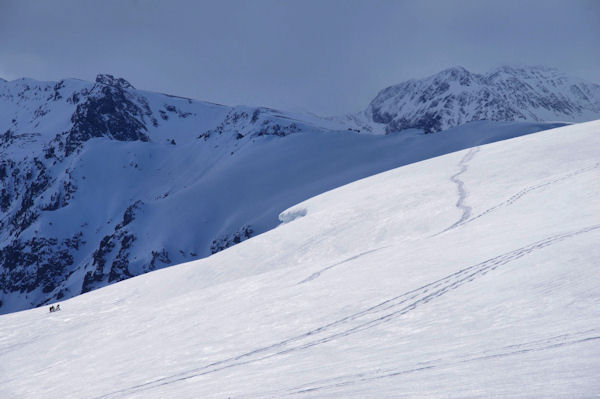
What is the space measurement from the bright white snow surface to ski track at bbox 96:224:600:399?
0.05 m

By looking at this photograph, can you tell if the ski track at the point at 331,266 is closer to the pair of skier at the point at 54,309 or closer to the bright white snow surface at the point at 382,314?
the bright white snow surface at the point at 382,314

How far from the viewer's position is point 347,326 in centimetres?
→ 1054

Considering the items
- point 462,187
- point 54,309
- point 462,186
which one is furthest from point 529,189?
point 54,309

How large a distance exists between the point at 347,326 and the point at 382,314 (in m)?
0.70

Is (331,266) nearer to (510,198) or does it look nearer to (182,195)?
(510,198)

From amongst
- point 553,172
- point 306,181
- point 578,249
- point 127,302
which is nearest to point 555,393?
point 578,249

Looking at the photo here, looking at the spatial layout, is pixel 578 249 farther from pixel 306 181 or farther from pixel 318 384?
pixel 306 181

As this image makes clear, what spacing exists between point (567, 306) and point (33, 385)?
1217 centimetres

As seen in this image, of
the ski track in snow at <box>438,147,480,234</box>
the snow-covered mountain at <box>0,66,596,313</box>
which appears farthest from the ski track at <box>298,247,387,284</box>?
the snow-covered mountain at <box>0,66,596,313</box>

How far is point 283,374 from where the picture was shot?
29.3 feet

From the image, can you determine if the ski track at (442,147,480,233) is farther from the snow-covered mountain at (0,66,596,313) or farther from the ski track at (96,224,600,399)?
the snow-covered mountain at (0,66,596,313)

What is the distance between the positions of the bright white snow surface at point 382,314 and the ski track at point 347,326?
0.16 feet

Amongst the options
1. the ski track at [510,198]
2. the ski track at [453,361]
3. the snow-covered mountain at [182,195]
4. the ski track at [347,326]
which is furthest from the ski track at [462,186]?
the snow-covered mountain at [182,195]

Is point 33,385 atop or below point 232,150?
below
